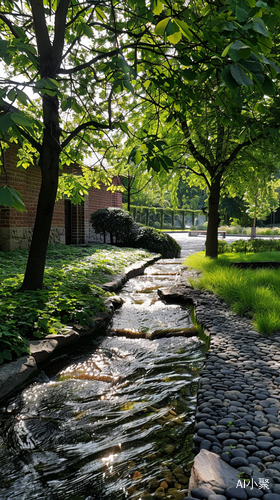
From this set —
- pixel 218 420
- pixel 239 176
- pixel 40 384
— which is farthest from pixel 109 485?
pixel 239 176

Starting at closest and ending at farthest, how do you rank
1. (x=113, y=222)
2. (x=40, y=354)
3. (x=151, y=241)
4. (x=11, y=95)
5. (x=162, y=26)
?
(x=162, y=26)
(x=11, y=95)
(x=40, y=354)
(x=113, y=222)
(x=151, y=241)

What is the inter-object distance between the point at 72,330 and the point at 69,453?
1782 mm

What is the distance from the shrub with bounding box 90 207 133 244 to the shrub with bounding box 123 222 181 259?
13.9 inches

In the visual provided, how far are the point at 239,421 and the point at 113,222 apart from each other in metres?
12.3

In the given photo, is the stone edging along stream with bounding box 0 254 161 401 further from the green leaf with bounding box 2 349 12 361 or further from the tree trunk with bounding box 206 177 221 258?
the tree trunk with bounding box 206 177 221 258

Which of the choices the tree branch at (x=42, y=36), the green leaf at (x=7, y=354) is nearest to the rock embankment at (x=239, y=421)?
the green leaf at (x=7, y=354)

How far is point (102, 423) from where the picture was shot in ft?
8.07

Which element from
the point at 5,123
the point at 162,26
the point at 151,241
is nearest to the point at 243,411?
the point at 5,123

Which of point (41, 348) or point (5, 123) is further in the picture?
point (41, 348)

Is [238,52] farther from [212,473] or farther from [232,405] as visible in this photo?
[232,405]

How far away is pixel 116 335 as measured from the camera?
14.5ft

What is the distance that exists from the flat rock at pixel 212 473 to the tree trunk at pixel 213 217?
7.76 meters

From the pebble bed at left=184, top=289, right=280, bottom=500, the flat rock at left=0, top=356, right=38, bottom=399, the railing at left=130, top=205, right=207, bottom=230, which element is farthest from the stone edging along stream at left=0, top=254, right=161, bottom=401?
the railing at left=130, top=205, right=207, bottom=230

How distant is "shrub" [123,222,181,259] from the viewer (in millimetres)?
14047
